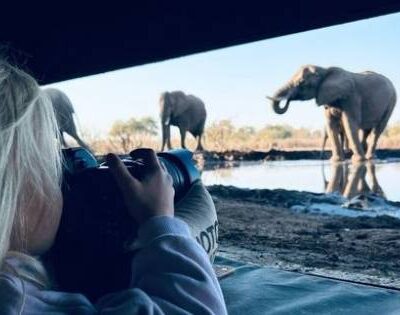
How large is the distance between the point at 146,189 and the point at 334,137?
9.19 metres

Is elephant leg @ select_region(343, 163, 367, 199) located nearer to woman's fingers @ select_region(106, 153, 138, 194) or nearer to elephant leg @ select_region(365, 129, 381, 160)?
woman's fingers @ select_region(106, 153, 138, 194)

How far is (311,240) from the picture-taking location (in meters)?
2.24

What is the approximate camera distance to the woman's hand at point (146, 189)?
48cm

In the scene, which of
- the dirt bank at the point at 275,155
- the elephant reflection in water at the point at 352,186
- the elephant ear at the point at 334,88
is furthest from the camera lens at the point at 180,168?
the elephant ear at the point at 334,88

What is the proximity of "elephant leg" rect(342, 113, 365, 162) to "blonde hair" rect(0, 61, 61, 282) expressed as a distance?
834cm

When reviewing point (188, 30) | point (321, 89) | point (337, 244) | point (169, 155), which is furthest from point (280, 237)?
point (321, 89)

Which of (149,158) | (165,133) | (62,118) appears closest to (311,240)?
(62,118)

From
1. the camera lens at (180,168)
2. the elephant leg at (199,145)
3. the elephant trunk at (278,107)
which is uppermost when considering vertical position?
the camera lens at (180,168)

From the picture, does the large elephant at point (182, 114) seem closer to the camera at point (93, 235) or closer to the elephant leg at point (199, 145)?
the elephant leg at point (199, 145)

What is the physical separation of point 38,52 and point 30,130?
60.6 inches

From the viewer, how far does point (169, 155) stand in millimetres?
612

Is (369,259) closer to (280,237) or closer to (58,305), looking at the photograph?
(280,237)

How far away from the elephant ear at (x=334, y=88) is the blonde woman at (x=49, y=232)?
31.0ft

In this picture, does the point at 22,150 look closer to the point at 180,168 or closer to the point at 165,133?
the point at 180,168
